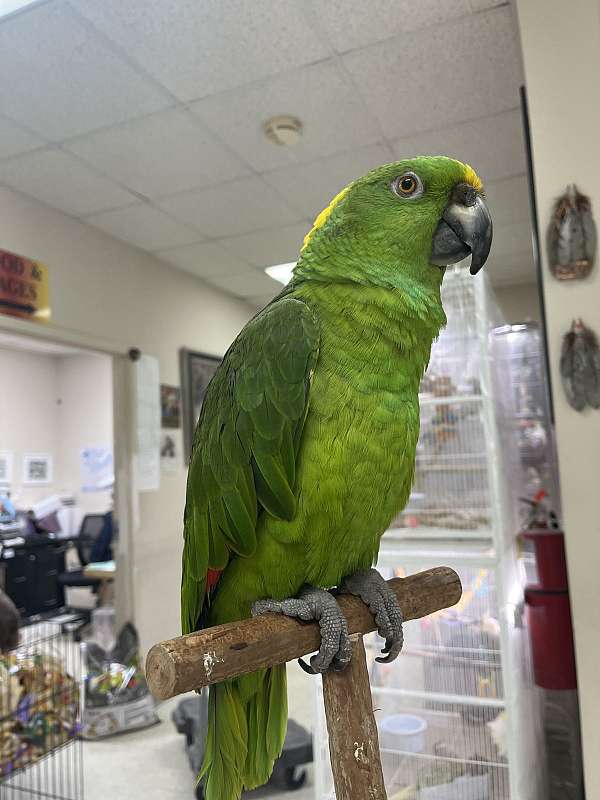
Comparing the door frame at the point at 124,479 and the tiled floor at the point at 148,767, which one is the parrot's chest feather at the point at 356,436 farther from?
the door frame at the point at 124,479

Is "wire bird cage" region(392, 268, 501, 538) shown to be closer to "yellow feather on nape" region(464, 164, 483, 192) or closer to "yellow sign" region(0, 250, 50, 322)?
"yellow feather on nape" region(464, 164, 483, 192)

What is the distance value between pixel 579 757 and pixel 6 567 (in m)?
4.29

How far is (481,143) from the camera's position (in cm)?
248

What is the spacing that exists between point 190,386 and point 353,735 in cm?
320

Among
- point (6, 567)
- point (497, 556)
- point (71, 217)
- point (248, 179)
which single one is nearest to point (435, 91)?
point (248, 179)

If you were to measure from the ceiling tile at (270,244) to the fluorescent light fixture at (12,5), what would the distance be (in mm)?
1732

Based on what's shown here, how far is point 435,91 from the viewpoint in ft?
6.95

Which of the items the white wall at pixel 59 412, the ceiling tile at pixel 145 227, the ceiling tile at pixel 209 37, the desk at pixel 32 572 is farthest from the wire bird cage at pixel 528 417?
the white wall at pixel 59 412

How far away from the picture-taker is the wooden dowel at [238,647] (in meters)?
0.67

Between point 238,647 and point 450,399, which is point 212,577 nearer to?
point 238,647

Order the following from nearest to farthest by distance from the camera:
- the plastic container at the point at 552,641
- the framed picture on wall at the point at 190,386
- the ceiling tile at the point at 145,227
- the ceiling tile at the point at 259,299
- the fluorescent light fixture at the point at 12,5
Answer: the fluorescent light fixture at the point at 12,5 < the plastic container at the point at 552,641 < the ceiling tile at the point at 145,227 < the framed picture on wall at the point at 190,386 < the ceiling tile at the point at 259,299

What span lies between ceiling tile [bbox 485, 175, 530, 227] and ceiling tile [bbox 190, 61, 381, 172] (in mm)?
773

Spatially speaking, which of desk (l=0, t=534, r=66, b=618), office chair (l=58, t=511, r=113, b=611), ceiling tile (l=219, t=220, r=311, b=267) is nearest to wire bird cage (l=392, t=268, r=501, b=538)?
ceiling tile (l=219, t=220, r=311, b=267)

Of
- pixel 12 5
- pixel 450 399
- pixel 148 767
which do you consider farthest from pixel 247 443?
pixel 148 767
